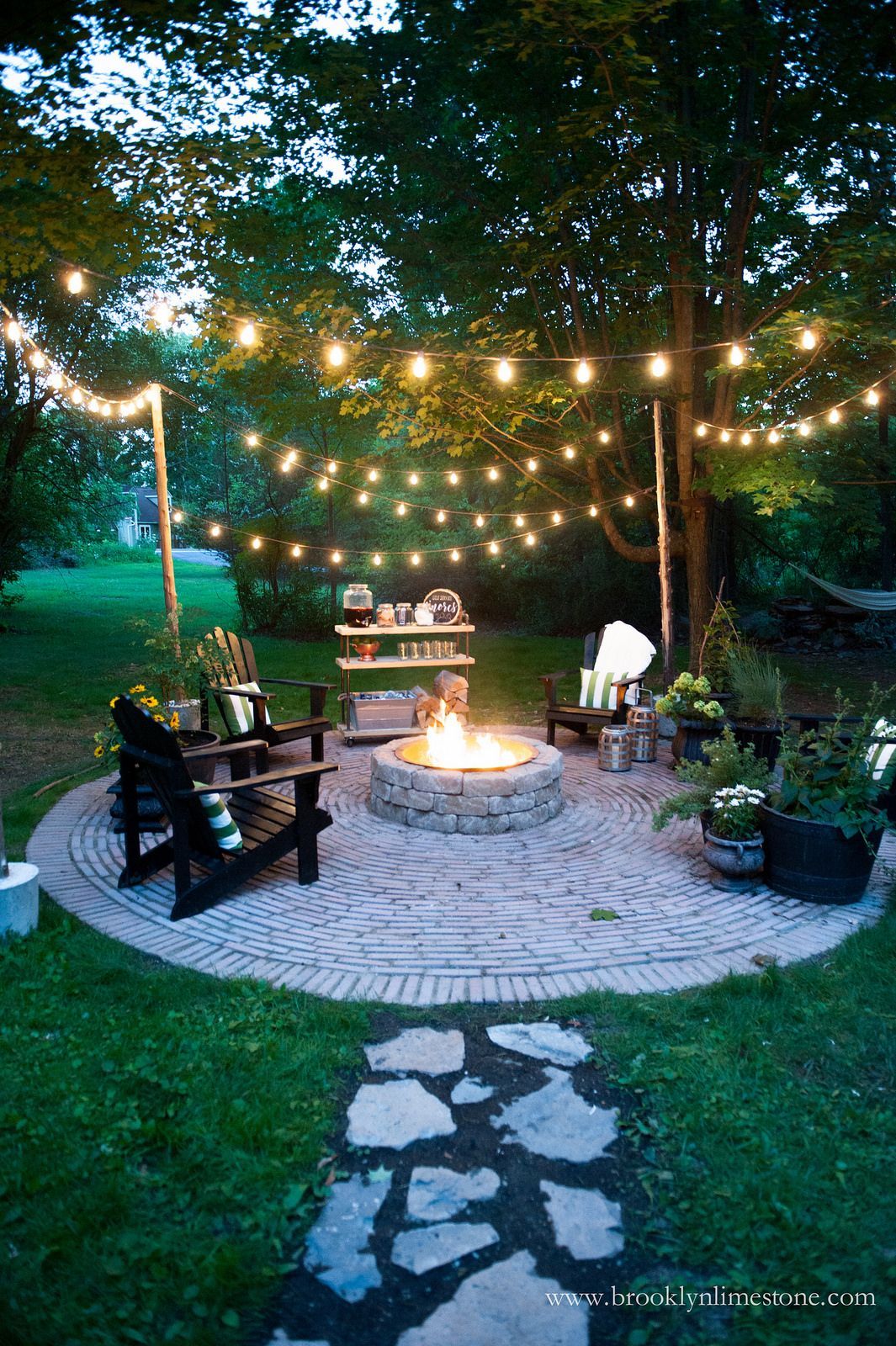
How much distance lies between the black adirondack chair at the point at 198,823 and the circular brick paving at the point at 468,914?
120 mm

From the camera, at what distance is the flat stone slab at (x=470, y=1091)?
2.77m

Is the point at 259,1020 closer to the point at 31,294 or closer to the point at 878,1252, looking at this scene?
the point at 878,1252

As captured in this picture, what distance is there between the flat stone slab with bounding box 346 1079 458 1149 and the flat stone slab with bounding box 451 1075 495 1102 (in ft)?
0.22

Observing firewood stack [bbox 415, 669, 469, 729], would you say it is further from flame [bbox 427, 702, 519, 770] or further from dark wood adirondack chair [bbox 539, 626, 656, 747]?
dark wood adirondack chair [bbox 539, 626, 656, 747]

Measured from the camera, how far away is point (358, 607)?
8492 millimetres

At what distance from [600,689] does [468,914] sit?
12.9 feet

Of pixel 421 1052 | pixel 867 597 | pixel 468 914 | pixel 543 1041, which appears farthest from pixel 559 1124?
pixel 867 597

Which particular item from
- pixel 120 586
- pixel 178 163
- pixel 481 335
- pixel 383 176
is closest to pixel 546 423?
pixel 481 335

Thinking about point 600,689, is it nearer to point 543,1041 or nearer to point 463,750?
point 463,750

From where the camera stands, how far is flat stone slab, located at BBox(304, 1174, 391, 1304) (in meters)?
2.05

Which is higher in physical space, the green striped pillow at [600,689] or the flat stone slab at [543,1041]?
the green striped pillow at [600,689]

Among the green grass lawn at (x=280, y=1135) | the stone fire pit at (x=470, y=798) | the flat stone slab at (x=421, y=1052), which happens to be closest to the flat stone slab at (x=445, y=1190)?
the green grass lawn at (x=280, y=1135)

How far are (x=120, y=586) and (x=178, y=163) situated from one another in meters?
22.6

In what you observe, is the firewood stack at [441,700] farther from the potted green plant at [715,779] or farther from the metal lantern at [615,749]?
the potted green plant at [715,779]
